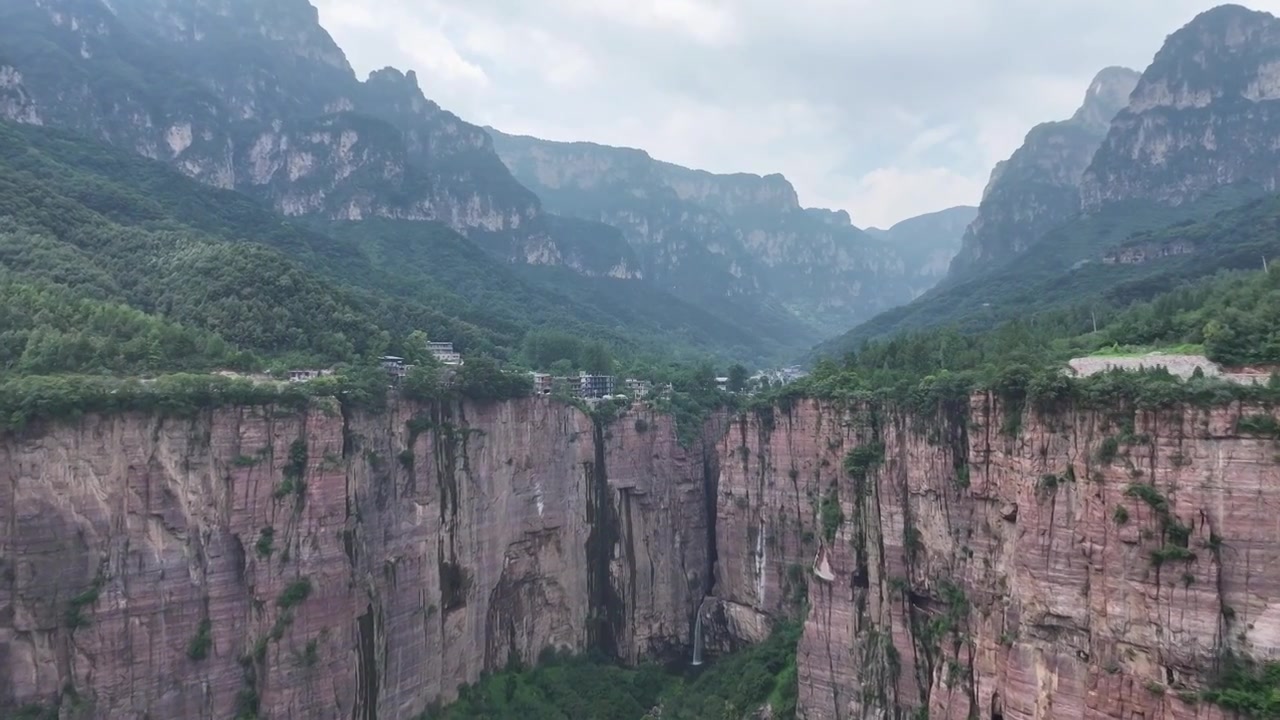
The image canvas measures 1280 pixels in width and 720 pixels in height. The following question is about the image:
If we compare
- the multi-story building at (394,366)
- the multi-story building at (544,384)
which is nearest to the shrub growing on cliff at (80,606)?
the multi-story building at (394,366)

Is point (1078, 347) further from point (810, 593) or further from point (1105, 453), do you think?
point (810, 593)

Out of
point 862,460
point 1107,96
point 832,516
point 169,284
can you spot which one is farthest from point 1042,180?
point 169,284

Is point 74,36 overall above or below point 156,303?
above

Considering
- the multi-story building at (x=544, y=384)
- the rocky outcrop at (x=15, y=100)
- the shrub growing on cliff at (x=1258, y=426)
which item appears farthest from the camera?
the rocky outcrop at (x=15, y=100)

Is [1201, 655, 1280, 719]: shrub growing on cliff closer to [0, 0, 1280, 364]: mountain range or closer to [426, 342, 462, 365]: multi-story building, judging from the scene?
[426, 342, 462, 365]: multi-story building

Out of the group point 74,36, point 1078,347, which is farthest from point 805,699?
point 74,36

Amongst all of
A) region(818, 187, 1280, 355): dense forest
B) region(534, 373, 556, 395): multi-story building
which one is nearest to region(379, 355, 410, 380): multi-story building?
region(534, 373, 556, 395): multi-story building

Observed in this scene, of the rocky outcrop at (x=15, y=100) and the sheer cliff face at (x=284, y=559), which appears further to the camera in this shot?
the rocky outcrop at (x=15, y=100)

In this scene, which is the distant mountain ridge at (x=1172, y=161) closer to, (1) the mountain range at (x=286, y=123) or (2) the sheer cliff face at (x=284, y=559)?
(1) the mountain range at (x=286, y=123)
